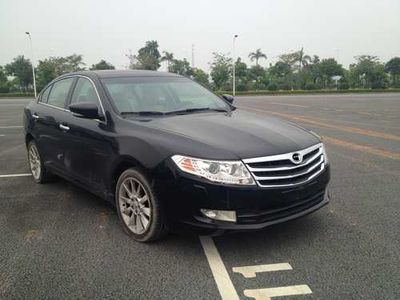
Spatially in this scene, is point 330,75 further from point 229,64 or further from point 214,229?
point 214,229

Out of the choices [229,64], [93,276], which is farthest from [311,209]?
[229,64]

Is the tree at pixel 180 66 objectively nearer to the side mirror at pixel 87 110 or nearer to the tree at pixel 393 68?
the tree at pixel 393 68

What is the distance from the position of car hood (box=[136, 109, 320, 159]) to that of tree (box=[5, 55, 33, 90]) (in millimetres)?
60630

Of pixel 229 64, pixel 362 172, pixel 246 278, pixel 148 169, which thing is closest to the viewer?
pixel 246 278

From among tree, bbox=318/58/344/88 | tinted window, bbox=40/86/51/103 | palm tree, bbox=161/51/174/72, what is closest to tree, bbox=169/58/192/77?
palm tree, bbox=161/51/174/72

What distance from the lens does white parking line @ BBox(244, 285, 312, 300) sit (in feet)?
9.69

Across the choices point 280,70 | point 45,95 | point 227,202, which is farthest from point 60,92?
point 280,70

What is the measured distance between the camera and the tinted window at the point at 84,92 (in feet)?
15.2

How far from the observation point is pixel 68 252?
3689 millimetres

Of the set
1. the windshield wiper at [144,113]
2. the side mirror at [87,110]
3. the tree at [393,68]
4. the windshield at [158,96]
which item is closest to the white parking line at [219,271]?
the windshield wiper at [144,113]

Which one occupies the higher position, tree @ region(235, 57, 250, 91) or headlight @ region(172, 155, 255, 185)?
tree @ region(235, 57, 250, 91)

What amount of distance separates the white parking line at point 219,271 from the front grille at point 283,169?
2.46 ft

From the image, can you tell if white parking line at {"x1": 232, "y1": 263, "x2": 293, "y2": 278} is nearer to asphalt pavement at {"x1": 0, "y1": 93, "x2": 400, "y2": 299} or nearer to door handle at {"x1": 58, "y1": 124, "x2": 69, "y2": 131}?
asphalt pavement at {"x1": 0, "y1": 93, "x2": 400, "y2": 299}

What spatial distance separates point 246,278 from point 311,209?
96 cm
